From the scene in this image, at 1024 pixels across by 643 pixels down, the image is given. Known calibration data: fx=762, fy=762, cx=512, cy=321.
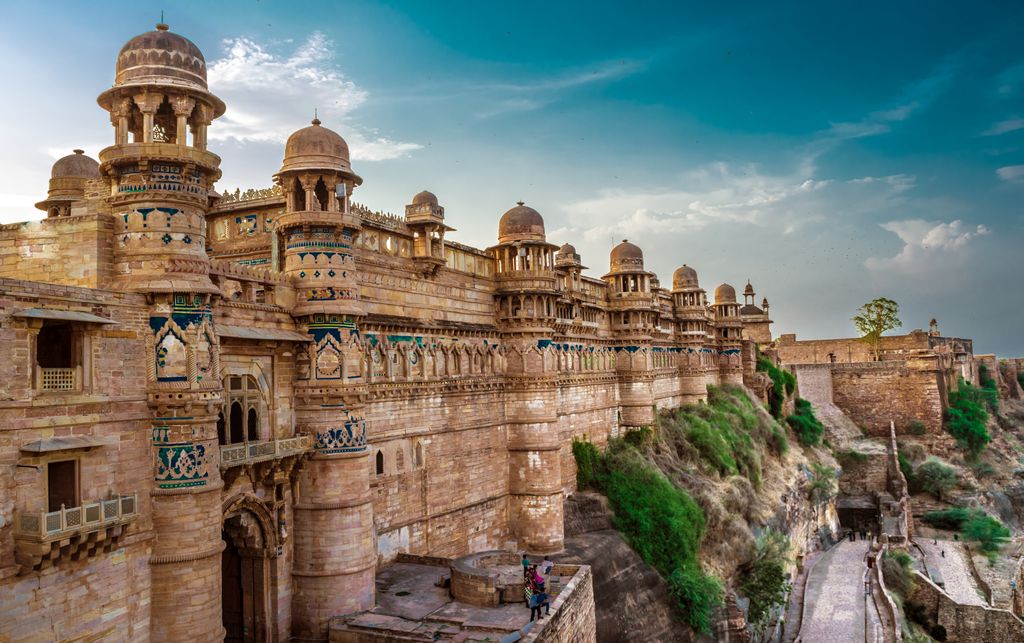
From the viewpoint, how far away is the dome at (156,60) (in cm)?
1272

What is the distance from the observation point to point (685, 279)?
43.0 m

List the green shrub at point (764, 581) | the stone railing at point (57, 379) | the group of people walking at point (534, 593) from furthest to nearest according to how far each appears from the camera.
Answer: the green shrub at point (764, 581) < the group of people walking at point (534, 593) < the stone railing at point (57, 379)

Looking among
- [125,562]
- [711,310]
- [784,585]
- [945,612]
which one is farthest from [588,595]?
[711,310]

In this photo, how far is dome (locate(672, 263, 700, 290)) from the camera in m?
43.0

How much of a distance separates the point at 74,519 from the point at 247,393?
4662 mm

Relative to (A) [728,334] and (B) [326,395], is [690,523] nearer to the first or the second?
(B) [326,395]

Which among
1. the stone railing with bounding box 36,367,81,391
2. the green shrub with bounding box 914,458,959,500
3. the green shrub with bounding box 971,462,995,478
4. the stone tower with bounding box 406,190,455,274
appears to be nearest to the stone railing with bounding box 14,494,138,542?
the stone railing with bounding box 36,367,81,391

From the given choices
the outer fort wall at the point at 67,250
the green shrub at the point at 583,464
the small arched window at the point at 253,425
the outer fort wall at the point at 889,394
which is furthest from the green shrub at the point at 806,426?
the outer fort wall at the point at 67,250

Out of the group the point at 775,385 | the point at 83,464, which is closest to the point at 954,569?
the point at 775,385

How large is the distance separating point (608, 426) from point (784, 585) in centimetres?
979

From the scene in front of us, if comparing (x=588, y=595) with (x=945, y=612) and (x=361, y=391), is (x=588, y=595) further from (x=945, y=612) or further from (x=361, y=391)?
(x=945, y=612)

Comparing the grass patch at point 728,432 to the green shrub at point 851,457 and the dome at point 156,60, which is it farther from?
the dome at point 156,60

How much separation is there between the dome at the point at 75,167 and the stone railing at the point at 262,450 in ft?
33.6

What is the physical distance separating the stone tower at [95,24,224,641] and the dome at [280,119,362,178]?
3.41 m
